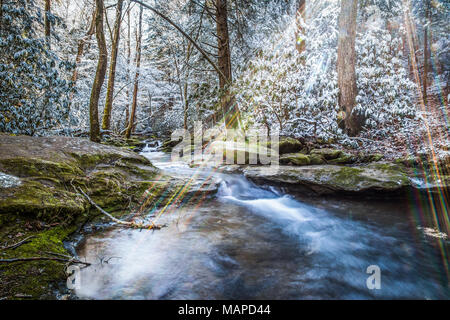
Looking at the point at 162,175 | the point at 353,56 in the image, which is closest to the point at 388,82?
the point at 353,56

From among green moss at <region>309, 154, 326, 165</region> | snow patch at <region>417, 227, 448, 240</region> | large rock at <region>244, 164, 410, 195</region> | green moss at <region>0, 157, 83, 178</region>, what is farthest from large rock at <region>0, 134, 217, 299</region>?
snow patch at <region>417, 227, 448, 240</region>

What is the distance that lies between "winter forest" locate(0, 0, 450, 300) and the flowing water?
19 mm

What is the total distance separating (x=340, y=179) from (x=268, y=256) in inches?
116

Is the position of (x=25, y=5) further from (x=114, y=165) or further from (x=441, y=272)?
(x=441, y=272)

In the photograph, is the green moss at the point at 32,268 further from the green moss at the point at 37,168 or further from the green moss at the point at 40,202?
the green moss at the point at 37,168

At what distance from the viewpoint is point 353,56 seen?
8227 millimetres

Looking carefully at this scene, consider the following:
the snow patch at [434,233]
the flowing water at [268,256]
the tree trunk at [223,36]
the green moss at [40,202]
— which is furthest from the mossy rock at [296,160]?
the green moss at [40,202]

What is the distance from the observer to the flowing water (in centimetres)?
222

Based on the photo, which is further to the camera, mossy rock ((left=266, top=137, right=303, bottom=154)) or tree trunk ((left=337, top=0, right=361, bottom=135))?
tree trunk ((left=337, top=0, right=361, bottom=135))

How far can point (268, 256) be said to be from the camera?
2824mm

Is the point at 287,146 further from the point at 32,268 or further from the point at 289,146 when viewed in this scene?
the point at 32,268

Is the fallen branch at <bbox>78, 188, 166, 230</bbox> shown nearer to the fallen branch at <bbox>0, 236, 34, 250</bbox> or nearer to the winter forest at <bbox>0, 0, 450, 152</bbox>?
the fallen branch at <bbox>0, 236, 34, 250</bbox>

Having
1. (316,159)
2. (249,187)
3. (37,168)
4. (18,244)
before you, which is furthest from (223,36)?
(18,244)

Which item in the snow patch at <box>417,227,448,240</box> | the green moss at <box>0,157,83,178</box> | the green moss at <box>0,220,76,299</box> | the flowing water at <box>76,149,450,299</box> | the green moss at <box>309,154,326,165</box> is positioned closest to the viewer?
the green moss at <box>0,220,76,299</box>
